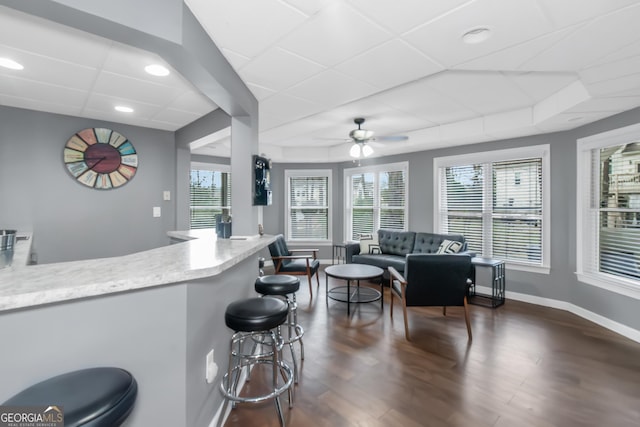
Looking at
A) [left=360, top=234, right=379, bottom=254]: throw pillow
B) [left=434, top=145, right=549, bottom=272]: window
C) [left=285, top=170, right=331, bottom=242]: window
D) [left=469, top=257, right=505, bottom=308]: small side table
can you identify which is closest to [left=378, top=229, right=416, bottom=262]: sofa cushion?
[left=360, top=234, right=379, bottom=254]: throw pillow

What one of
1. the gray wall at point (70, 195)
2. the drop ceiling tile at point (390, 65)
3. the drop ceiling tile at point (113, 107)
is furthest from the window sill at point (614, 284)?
the gray wall at point (70, 195)

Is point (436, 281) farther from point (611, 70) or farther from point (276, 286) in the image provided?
point (611, 70)

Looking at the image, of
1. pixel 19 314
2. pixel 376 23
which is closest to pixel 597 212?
pixel 376 23

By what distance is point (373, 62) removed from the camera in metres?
2.20

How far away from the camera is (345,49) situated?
2.04 metres

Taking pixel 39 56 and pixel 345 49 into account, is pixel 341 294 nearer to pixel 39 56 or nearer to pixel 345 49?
pixel 345 49

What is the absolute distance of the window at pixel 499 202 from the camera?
13.7ft

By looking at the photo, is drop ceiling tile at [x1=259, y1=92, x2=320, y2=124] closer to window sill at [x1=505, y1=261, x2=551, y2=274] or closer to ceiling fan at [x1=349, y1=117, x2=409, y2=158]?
ceiling fan at [x1=349, y1=117, x2=409, y2=158]

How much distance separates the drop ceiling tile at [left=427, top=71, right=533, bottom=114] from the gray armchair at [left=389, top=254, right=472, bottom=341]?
174cm

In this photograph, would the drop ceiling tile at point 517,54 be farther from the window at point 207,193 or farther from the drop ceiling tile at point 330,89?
the window at point 207,193

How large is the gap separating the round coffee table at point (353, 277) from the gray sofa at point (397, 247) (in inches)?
20.1

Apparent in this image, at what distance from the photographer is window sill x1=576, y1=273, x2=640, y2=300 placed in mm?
3053

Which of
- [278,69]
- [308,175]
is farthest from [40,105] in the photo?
[308,175]

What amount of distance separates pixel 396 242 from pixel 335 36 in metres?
4.00
